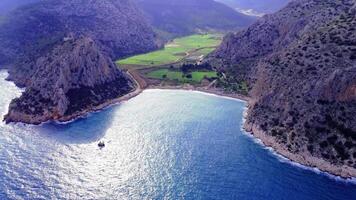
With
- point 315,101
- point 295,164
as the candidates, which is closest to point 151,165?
point 295,164

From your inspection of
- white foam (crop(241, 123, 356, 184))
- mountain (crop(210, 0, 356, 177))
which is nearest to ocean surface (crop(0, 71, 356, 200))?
white foam (crop(241, 123, 356, 184))

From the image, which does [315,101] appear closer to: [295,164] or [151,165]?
[295,164]

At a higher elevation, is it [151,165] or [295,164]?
[295,164]

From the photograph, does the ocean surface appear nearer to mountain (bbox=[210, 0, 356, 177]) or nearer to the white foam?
the white foam

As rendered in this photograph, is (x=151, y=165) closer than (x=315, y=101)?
Yes

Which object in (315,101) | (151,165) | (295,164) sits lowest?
(151,165)

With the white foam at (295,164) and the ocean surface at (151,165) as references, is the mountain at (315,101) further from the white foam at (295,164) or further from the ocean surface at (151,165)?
the ocean surface at (151,165)

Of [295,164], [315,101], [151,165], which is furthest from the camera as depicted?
[315,101]

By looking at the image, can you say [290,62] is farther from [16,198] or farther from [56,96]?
[16,198]

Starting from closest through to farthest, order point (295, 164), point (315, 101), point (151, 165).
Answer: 1. point (151, 165)
2. point (295, 164)
3. point (315, 101)
